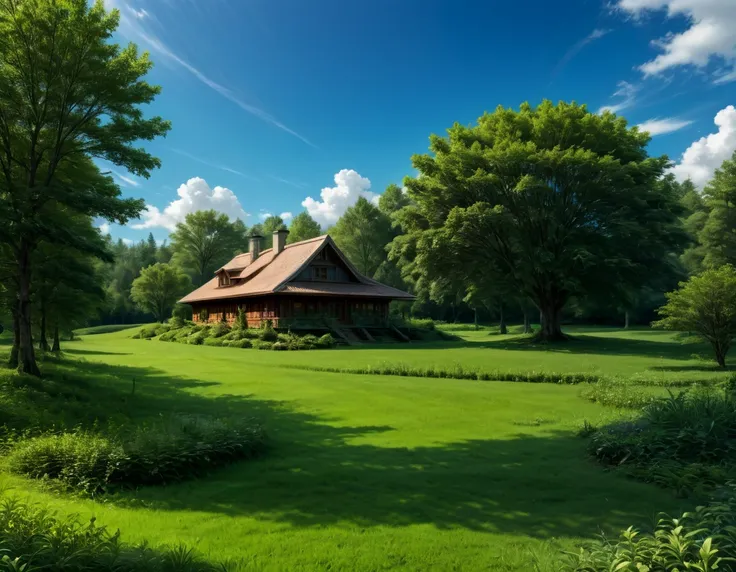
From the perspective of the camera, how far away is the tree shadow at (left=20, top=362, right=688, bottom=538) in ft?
20.3

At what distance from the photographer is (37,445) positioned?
787cm

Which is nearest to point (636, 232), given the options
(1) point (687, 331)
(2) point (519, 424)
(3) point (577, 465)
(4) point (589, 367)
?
(1) point (687, 331)

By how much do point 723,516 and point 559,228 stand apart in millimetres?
32526

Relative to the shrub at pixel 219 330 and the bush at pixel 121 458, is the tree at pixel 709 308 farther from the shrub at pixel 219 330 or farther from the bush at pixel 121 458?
the shrub at pixel 219 330

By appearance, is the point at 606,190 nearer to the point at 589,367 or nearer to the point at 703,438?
the point at 589,367

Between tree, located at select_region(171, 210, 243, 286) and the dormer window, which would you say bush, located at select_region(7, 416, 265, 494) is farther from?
tree, located at select_region(171, 210, 243, 286)

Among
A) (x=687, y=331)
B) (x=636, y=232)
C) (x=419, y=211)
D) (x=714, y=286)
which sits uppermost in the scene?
(x=419, y=211)

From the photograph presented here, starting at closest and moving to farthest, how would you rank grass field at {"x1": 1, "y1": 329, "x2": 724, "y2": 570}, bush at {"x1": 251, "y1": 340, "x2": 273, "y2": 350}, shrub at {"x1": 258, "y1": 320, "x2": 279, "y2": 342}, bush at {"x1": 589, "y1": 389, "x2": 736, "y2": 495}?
grass field at {"x1": 1, "y1": 329, "x2": 724, "y2": 570}, bush at {"x1": 589, "y1": 389, "x2": 736, "y2": 495}, bush at {"x1": 251, "y1": 340, "x2": 273, "y2": 350}, shrub at {"x1": 258, "y1": 320, "x2": 279, "y2": 342}

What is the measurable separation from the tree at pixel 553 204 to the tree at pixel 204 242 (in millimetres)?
53043

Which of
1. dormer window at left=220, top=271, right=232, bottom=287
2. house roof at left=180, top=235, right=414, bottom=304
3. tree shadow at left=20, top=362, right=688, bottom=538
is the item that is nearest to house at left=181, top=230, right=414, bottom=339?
house roof at left=180, top=235, right=414, bottom=304

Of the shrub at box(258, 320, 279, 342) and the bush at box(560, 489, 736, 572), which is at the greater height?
the shrub at box(258, 320, 279, 342)

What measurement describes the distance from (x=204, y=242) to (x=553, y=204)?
6247 centimetres

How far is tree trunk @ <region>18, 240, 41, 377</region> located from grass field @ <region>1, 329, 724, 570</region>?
2.58m

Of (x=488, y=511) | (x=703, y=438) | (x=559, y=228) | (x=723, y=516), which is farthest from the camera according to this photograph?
(x=559, y=228)
